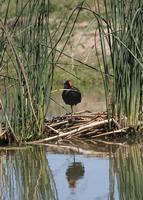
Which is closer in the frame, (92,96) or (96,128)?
(96,128)

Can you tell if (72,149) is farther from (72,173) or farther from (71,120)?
(72,173)

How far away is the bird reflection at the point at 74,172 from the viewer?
24.8 ft

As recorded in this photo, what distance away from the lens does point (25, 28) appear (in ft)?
29.8

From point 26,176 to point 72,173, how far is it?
1.56 feet

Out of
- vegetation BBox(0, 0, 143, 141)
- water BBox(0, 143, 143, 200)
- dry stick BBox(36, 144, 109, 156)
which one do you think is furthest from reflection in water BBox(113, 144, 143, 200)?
vegetation BBox(0, 0, 143, 141)

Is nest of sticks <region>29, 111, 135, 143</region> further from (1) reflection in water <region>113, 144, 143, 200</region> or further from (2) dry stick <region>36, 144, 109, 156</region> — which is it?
(1) reflection in water <region>113, 144, 143, 200</region>

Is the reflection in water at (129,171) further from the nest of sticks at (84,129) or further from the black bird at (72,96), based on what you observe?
the black bird at (72,96)

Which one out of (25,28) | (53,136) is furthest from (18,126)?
(25,28)

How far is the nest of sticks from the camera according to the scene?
9766mm

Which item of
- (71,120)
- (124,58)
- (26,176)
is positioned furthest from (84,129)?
(26,176)

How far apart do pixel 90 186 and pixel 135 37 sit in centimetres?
283

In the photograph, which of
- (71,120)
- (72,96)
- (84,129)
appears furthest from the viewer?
(72,96)

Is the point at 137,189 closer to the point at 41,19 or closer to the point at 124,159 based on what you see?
the point at 124,159

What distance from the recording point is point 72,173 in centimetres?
798
